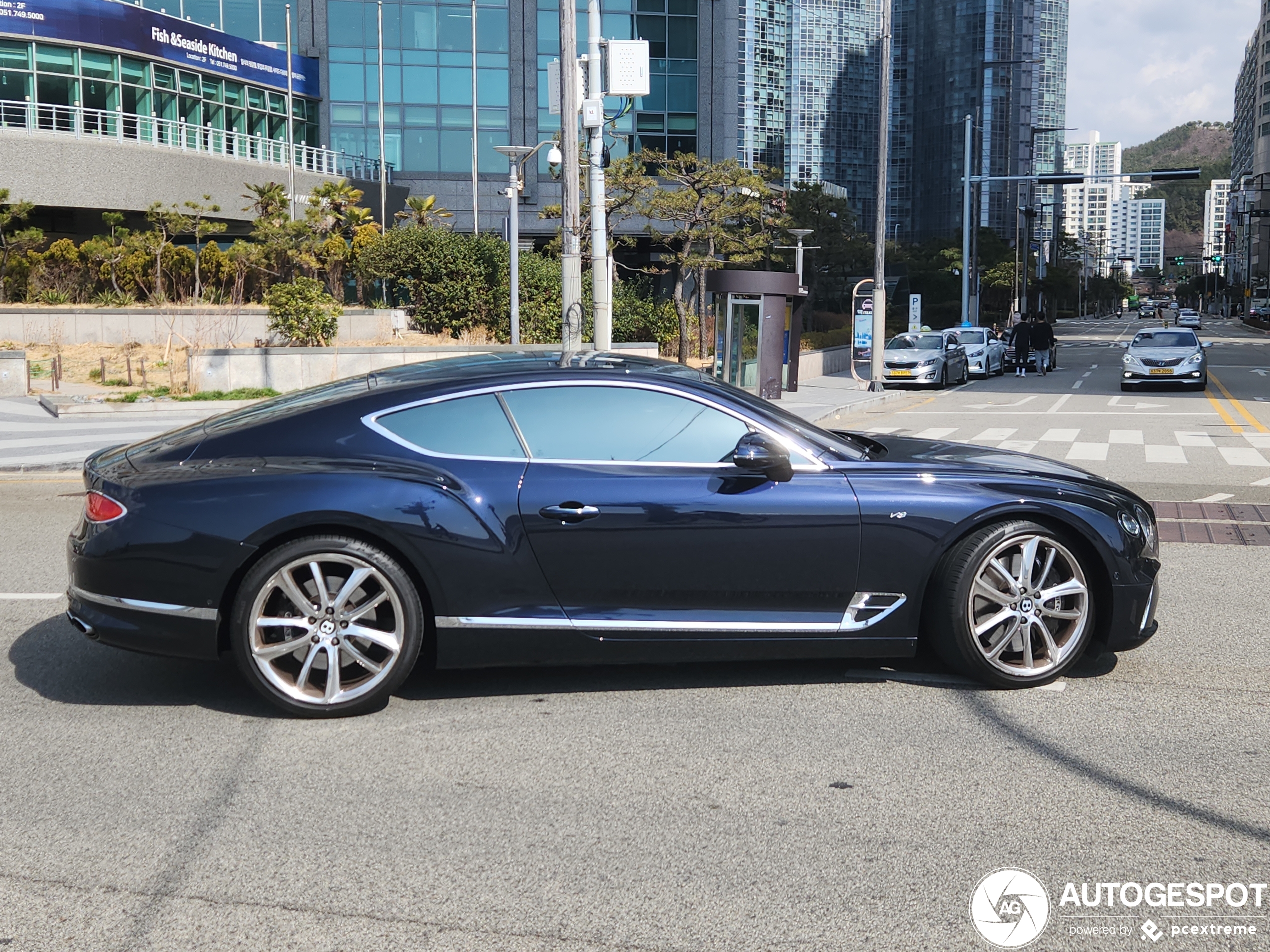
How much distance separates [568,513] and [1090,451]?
37.7 ft

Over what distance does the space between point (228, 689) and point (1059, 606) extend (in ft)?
12.1

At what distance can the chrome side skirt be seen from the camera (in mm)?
5164

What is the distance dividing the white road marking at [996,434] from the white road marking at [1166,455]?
1.96 m

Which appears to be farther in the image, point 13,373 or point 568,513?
point 13,373

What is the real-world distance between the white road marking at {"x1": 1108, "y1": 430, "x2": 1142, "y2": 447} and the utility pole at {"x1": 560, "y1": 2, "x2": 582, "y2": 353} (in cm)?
716

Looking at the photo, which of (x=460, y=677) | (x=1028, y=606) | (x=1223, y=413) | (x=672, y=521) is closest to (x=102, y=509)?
(x=460, y=677)

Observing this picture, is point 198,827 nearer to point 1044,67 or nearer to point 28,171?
point 28,171

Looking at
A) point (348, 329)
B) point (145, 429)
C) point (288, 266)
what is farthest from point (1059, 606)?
point (288, 266)

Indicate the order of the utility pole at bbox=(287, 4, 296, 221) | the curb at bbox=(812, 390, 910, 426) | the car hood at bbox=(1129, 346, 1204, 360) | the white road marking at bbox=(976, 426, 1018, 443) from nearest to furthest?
the white road marking at bbox=(976, 426, 1018, 443) → the curb at bbox=(812, 390, 910, 426) → the car hood at bbox=(1129, 346, 1204, 360) → the utility pole at bbox=(287, 4, 296, 221)

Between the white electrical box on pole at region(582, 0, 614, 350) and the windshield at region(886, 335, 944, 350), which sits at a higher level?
the white electrical box on pole at region(582, 0, 614, 350)

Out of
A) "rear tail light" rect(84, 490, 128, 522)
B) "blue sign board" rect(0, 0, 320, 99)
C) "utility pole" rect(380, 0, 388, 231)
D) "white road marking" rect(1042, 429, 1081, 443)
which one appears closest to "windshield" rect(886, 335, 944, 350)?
"white road marking" rect(1042, 429, 1081, 443)

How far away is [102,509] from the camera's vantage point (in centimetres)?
521

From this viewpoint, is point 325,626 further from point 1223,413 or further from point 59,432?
point 1223,413

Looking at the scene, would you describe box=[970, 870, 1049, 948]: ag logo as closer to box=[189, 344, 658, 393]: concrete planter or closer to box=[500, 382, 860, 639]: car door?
box=[500, 382, 860, 639]: car door
